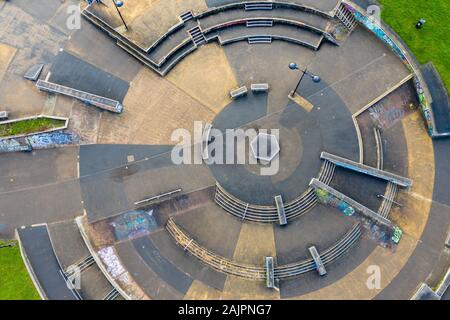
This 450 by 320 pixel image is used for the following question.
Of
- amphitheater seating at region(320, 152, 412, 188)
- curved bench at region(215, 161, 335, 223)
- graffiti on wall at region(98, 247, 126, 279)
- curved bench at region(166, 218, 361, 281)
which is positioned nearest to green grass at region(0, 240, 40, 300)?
graffiti on wall at region(98, 247, 126, 279)

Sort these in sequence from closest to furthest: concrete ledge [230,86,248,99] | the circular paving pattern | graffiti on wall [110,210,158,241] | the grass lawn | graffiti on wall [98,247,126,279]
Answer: graffiti on wall [98,247,126,279] → the circular paving pattern → graffiti on wall [110,210,158,241] → concrete ledge [230,86,248,99] → the grass lawn

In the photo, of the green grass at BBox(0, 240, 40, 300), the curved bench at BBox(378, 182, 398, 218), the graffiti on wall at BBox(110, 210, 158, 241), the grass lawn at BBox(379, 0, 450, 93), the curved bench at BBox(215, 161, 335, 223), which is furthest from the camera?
the grass lawn at BBox(379, 0, 450, 93)

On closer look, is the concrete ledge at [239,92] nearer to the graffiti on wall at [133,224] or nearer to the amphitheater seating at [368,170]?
the amphitheater seating at [368,170]

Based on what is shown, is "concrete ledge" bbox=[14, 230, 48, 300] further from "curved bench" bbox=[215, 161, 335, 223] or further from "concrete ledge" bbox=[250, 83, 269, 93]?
"concrete ledge" bbox=[250, 83, 269, 93]

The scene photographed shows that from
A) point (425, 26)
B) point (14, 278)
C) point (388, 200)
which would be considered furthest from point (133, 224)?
point (425, 26)

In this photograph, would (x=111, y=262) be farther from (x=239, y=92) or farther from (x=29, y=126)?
(x=239, y=92)
